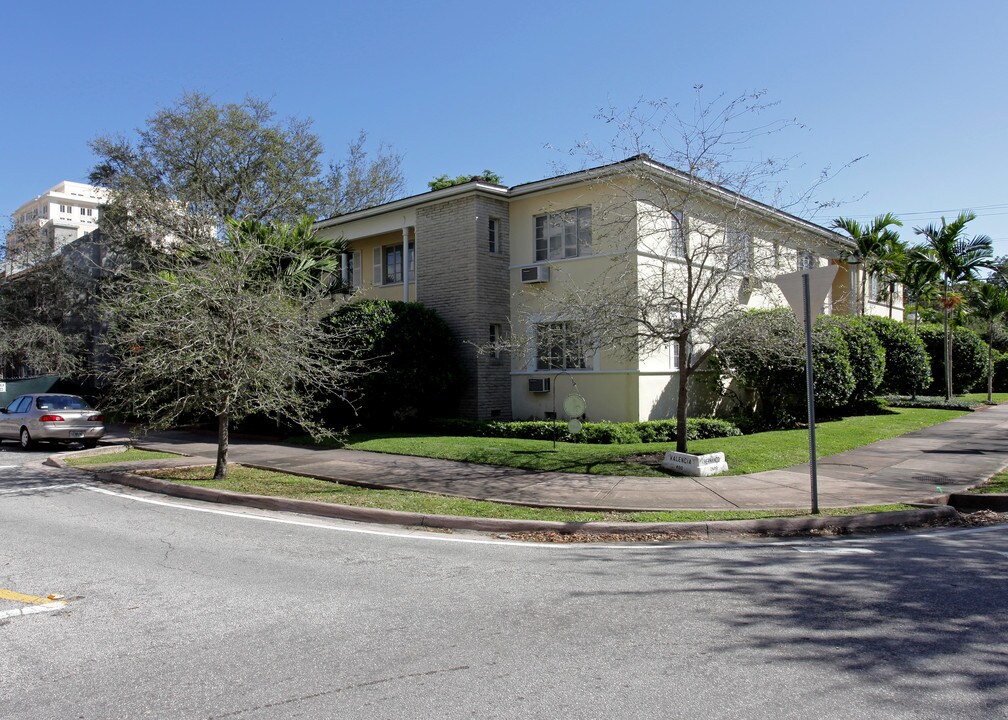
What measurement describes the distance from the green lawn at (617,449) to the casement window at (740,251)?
3350 millimetres

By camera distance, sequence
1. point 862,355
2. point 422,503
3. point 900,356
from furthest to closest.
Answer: point 900,356
point 862,355
point 422,503

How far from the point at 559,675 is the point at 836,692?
58.6 inches

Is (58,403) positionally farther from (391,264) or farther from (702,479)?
(702,479)

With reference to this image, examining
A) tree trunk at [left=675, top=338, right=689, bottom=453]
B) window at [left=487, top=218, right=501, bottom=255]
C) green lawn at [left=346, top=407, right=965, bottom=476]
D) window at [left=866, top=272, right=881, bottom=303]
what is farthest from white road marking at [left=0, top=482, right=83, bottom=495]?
window at [left=866, top=272, right=881, bottom=303]

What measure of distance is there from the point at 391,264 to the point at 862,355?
13714 mm

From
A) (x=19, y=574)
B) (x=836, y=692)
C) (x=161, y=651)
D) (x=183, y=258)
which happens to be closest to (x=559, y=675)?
(x=836, y=692)

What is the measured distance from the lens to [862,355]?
19203 mm

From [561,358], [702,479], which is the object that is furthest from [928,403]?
[702,479]

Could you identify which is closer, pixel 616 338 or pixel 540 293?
pixel 616 338

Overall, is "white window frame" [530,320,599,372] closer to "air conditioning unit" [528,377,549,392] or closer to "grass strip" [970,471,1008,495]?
"air conditioning unit" [528,377,549,392]

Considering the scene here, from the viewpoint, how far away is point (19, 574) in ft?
21.8

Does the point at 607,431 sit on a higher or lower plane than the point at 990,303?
lower

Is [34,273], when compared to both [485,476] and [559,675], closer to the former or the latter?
[485,476]

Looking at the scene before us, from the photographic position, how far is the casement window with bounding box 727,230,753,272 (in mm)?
11977
